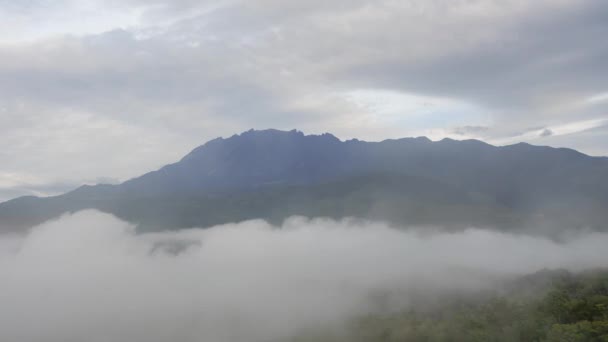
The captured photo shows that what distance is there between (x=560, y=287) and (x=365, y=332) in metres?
76.8

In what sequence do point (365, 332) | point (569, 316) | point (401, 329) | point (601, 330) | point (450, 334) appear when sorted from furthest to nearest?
point (365, 332) < point (401, 329) < point (450, 334) < point (569, 316) < point (601, 330)

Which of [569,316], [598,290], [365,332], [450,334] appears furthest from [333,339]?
[598,290]

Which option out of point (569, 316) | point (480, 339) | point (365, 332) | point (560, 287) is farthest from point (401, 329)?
point (560, 287)

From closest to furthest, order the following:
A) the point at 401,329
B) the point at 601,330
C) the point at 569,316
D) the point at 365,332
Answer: the point at 601,330 < the point at 569,316 < the point at 401,329 < the point at 365,332

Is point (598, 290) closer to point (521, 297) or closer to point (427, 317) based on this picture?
point (521, 297)

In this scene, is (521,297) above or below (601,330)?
below

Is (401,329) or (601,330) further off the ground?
(601,330)

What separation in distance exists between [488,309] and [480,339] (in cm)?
4527

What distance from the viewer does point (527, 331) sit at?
427ft

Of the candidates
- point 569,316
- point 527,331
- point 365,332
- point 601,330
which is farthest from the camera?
point 365,332

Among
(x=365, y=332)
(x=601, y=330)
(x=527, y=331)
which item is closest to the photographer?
(x=601, y=330)

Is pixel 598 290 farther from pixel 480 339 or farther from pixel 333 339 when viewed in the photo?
pixel 333 339

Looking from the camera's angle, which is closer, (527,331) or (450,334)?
(527,331)

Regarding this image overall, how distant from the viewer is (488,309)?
178 m
